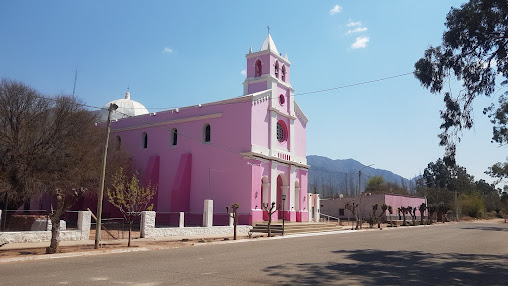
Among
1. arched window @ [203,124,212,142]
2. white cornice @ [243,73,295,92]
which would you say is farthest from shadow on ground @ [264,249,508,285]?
white cornice @ [243,73,295,92]

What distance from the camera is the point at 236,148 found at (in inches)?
1190

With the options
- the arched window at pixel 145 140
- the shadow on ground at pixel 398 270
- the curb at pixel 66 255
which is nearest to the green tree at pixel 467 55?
the shadow on ground at pixel 398 270

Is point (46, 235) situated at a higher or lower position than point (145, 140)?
lower

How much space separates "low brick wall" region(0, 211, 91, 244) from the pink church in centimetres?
1113

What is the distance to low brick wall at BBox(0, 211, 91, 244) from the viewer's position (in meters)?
17.1

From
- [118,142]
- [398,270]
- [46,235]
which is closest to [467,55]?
[398,270]

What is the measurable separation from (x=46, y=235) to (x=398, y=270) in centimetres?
1510

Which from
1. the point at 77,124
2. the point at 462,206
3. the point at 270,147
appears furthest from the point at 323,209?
the point at 77,124

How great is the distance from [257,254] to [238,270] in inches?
163

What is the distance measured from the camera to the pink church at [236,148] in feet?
98.4

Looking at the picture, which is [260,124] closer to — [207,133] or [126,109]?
[207,133]

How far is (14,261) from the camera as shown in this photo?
41.3ft

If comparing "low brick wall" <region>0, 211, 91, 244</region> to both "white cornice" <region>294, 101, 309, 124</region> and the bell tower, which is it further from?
"white cornice" <region>294, 101, 309, 124</region>

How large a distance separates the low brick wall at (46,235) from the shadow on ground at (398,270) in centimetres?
1201
